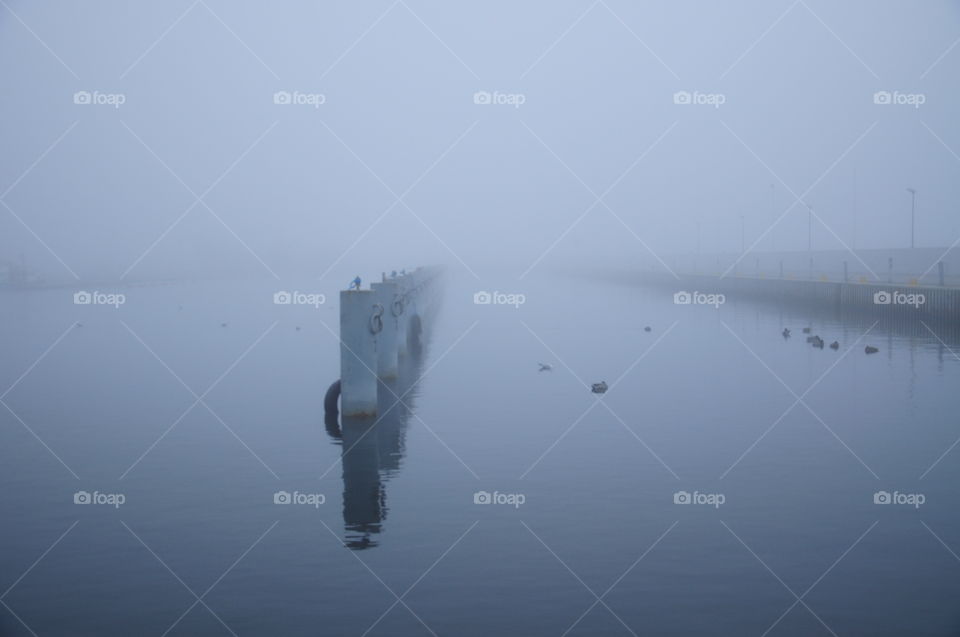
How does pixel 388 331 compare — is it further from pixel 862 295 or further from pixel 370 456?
pixel 862 295

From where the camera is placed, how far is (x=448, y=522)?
17.8 metres

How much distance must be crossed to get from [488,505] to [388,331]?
53.9ft

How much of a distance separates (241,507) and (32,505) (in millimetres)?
4365

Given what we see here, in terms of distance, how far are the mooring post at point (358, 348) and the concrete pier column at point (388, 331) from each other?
6.54m

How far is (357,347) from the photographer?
1046 inches

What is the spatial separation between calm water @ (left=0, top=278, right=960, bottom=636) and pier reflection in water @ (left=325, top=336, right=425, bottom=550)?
100 mm

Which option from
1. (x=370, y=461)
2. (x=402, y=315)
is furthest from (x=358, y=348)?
(x=402, y=315)

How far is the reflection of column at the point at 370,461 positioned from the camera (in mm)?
17766

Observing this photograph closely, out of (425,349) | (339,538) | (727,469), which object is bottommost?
(339,538)

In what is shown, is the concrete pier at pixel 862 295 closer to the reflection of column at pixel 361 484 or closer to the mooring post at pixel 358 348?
the mooring post at pixel 358 348

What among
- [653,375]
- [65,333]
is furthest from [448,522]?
[65,333]

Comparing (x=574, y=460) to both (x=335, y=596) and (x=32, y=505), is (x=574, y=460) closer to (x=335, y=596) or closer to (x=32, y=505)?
(x=335, y=596)

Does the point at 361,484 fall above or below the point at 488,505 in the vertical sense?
above

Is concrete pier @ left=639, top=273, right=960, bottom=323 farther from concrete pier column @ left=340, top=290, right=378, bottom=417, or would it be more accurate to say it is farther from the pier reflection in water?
concrete pier column @ left=340, top=290, right=378, bottom=417
